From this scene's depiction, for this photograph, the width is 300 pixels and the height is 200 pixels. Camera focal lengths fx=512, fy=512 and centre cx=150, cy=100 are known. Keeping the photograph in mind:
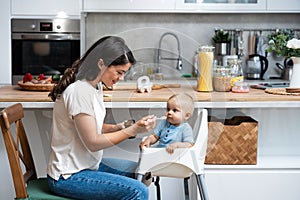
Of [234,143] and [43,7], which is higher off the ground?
[43,7]

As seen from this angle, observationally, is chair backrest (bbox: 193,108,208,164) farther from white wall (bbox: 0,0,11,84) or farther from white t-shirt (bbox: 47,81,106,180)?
white wall (bbox: 0,0,11,84)

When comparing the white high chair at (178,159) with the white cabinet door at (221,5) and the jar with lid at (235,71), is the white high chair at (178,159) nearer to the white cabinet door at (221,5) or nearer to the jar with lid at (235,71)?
the jar with lid at (235,71)

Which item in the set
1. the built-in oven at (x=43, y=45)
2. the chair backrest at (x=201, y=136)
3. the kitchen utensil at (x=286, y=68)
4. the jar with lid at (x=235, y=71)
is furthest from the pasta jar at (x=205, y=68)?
the kitchen utensil at (x=286, y=68)

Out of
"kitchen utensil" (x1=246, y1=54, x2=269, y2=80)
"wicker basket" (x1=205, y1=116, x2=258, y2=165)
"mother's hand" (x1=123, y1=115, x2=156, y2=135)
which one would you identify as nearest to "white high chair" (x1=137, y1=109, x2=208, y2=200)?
"mother's hand" (x1=123, y1=115, x2=156, y2=135)

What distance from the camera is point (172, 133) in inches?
81.1

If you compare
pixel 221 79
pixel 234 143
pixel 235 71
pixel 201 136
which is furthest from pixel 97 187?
pixel 235 71

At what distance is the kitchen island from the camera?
2508 mm

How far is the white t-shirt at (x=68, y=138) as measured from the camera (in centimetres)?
205

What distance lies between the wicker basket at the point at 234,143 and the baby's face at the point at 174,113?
1.85 ft

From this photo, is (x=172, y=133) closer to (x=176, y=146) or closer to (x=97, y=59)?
(x=176, y=146)

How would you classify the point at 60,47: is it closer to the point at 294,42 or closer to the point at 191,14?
the point at 191,14

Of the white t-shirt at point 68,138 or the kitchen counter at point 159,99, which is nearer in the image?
the white t-shirt at point 68,138

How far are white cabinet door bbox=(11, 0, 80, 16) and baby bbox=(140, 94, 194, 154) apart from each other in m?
2.32

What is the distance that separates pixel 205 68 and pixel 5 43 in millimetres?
2081
